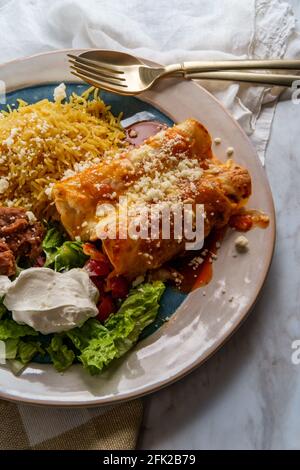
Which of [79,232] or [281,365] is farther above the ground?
[79,232]

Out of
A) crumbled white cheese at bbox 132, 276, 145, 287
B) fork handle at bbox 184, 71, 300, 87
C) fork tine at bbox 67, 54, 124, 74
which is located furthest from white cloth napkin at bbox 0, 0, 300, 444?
crumbled white cheese at bbox 132, 276, 145, 287

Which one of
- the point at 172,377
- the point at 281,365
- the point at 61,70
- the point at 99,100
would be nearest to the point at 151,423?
the point at 172,377

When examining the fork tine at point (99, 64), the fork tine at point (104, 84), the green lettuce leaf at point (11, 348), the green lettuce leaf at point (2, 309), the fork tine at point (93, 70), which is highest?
the fork tine at point (99, 64)

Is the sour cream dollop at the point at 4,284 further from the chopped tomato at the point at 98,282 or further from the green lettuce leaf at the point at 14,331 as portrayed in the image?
→ the chopped tomato at the point at 98,282

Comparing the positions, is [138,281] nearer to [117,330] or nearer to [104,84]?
[117,330]

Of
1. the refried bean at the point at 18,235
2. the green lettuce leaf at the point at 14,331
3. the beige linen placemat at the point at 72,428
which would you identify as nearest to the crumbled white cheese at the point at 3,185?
the refried bean at the point at 18,235

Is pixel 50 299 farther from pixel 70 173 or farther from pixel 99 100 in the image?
pixel 99 100
